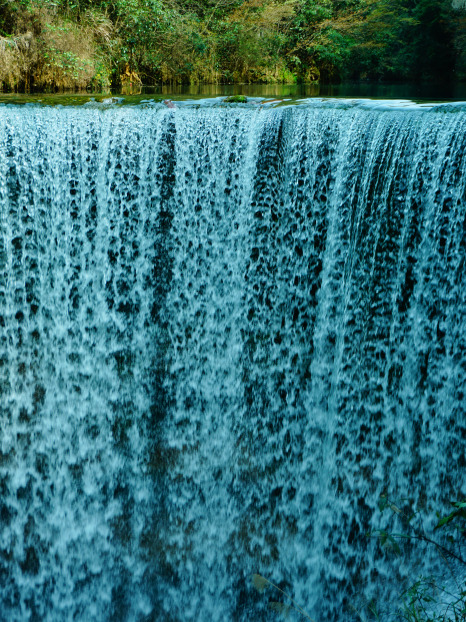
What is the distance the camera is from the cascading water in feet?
12.8

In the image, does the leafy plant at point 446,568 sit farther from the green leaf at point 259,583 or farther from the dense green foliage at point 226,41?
the dense green foliage at point 226,41

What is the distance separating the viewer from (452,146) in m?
3.70

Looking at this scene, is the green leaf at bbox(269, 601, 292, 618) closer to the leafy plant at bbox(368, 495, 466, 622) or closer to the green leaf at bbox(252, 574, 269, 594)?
the green leaf at bbox(252, 574, 269, 594)

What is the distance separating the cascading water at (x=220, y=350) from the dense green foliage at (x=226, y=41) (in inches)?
175

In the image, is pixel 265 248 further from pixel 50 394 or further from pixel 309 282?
pixel 50 394

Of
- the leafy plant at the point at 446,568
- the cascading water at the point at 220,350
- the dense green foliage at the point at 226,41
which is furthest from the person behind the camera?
the dense green foliage at the point at 226,41

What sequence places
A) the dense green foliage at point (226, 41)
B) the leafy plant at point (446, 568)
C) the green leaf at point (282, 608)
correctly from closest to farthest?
the leafy plant at point (446, 568), the green leaf at point (282, 608), the dense green foliage at point (226, 41)

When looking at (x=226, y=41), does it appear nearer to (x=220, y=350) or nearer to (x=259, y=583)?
(x=220, y=350)

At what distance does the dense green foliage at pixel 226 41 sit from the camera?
8203 mm

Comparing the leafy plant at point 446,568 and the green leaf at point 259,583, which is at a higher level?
the leafy plant at point 446,568

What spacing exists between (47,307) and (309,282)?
2204 millimetres

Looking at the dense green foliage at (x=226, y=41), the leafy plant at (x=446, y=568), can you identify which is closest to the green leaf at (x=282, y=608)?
the leafy plant at (x=446, y=568)

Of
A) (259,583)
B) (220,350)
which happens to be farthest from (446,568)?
(220,350)

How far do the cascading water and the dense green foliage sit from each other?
443cm
